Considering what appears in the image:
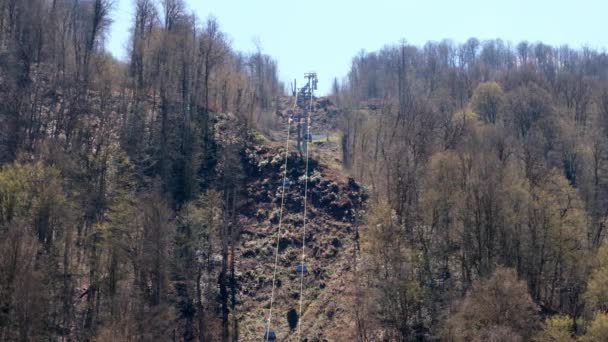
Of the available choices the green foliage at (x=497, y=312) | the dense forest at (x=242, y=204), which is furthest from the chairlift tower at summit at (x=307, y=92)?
the green foliage at (x=497, y=312)

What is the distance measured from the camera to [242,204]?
56.6 m

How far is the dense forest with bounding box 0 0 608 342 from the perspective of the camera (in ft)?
129

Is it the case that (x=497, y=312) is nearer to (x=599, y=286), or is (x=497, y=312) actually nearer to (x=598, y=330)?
(x=598, y=330)

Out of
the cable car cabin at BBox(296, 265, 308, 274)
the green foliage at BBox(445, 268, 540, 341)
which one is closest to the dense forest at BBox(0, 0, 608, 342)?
the green foliage at BBox(445, 268, 540, 341)

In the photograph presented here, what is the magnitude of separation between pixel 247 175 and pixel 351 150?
1249 centimetres

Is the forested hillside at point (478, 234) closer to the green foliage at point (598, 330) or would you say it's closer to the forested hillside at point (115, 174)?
the green foliage at point (598, 330)

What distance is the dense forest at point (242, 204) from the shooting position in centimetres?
3941

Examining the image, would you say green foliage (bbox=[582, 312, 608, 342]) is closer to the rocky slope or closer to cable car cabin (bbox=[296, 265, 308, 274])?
the rocky slope

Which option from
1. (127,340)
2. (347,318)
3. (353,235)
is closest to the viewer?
(127,340)

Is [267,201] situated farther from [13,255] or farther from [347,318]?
[13,255]

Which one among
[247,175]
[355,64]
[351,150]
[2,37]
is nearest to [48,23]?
[2,37]

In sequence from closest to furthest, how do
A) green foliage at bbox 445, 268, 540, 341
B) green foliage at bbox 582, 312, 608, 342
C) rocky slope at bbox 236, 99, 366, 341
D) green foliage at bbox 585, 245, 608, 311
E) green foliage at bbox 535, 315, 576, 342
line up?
green foliage at bbox 582, 312, 608, 342, green foliage at bbox 535, 315, 576, 342, green foliage at bbox 445, 268, 540, 341, green foliage at bbox 585, 245, 608, 311, rocky slope at bbox 236, 99, 366, 341

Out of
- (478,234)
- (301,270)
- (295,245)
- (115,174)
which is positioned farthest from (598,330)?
(115,174)

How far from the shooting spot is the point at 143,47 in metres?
65.9
